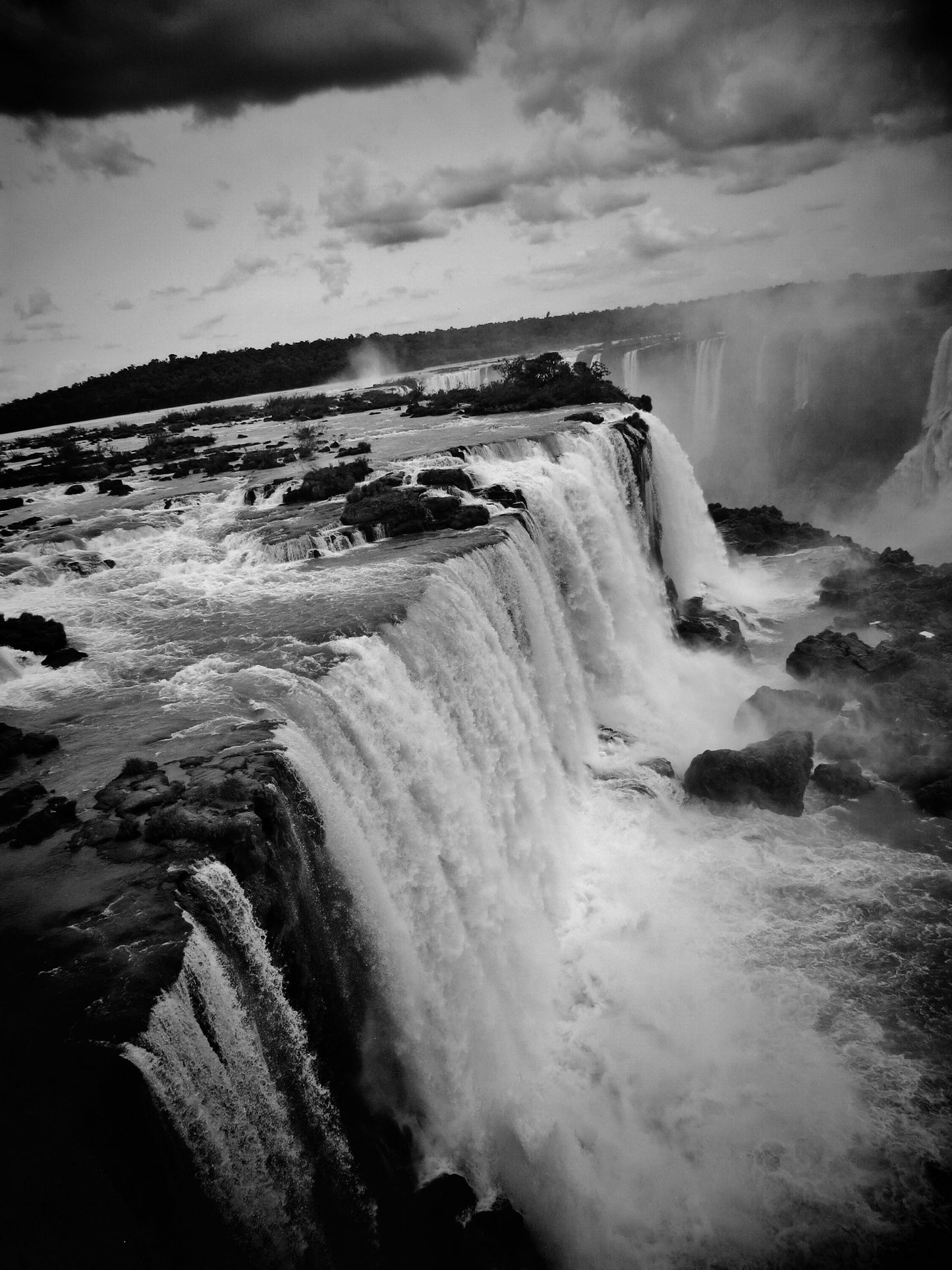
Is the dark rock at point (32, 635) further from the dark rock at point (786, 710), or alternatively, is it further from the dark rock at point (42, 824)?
the dark rock at point (786, 710)

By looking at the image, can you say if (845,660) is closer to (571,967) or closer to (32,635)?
(571,967)

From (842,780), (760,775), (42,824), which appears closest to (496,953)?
(42,824)

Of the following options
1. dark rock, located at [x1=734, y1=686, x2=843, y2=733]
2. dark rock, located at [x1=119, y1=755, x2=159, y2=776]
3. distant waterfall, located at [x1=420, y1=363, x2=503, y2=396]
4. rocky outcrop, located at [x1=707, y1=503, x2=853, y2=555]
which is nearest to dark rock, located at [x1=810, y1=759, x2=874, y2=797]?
dark rock, located at [x1=734, y1=686, x2=843, y2=733]

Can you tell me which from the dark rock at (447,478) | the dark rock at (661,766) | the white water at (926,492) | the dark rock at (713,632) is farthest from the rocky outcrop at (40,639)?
the white water at (926,492)

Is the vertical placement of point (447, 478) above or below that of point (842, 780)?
above

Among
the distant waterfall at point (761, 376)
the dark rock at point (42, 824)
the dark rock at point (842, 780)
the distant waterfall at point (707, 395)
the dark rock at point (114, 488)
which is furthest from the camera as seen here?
the distant waterfall at point (707, 395)

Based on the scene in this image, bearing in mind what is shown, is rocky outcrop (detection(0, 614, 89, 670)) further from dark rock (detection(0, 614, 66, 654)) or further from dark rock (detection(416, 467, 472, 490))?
dark rock (detection(416, 467, 472, 490))

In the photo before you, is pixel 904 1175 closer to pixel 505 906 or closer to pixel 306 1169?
pixel 505 906
